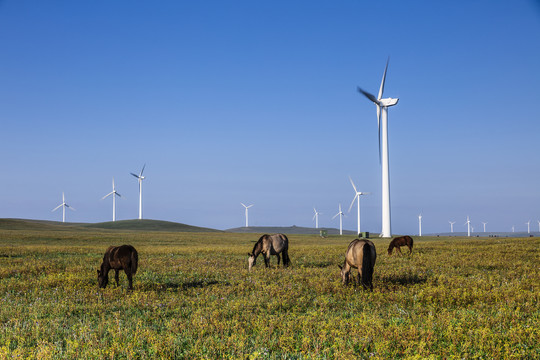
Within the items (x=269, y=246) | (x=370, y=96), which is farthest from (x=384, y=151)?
(x=269, y=246)

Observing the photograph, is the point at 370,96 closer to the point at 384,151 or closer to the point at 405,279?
the point at 384,151

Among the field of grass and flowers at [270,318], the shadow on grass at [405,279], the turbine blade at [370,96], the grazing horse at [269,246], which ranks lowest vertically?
the shadow on grass at [405,279]

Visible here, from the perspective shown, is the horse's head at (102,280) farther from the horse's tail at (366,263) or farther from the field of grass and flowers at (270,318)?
the horse's tail at (366,263)

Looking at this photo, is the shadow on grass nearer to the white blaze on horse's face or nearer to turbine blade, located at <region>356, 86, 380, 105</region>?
the white blaze on horse's face

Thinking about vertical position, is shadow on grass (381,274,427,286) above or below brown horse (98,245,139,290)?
below

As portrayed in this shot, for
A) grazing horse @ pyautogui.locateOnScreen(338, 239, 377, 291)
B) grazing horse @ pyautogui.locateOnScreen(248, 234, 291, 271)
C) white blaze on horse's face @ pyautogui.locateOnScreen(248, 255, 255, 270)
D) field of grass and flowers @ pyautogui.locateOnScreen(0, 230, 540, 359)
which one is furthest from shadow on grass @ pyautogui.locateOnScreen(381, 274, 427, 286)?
white blaze on horse's face @ pyautogui.locateOnScreen(248, 255, 255, 270)

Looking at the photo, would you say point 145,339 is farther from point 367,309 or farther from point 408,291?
point 408,291

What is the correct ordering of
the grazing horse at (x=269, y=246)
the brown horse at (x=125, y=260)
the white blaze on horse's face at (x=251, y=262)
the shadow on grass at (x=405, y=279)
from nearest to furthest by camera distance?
the brown horse at (x=125, y=260) → the shadow on grass at (x=405, y=279) → the white blaze on horse's face at (x=251, y=262) → the grazing horse at (x=269, y=246)

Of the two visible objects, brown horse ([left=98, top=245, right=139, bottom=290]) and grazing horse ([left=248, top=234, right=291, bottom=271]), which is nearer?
brown horse ([left=98, top=245, right=139, bottom=290])

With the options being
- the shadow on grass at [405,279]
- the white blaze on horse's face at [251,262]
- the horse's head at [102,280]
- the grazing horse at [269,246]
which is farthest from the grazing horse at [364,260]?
the horse's head at [102,280]

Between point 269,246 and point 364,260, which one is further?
point 269,246

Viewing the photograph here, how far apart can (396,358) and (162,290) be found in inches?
384

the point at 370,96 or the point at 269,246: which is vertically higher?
the point at 370,96

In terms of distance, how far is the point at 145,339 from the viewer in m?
7.96
